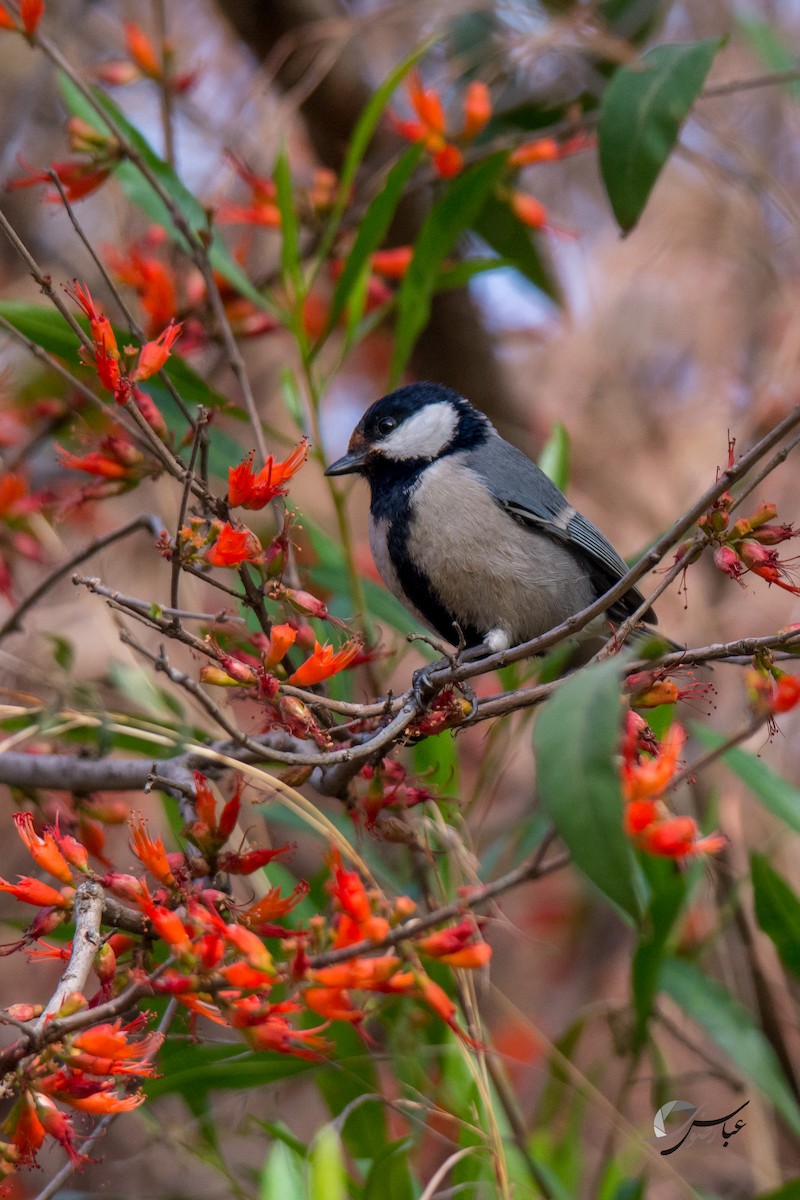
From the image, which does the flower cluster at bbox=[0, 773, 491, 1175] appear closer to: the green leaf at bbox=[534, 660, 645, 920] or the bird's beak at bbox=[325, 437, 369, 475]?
the green leaf at bbox=[534, 660, 645, 920]

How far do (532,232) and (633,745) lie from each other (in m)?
2.57

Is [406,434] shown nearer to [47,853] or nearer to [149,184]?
[149,184]

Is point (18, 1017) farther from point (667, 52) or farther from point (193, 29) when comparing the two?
point (193, 29)

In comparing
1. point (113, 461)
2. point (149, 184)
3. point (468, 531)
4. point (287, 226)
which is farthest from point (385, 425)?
point (113, 461)

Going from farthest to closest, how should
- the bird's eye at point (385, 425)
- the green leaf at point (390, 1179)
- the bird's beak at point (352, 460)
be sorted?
the bird's eye at point (385, 425), the bird's beak at point (352, 460), the green leaf at point (390, 1179)

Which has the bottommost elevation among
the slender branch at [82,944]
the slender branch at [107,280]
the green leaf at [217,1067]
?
the green leaf at [217,1067]

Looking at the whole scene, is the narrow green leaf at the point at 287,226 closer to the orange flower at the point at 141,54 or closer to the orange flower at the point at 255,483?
the orange flower at the point at 141,54

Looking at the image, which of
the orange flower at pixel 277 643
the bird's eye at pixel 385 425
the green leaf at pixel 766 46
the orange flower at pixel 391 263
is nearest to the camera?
the orange flower at pixel 277 643

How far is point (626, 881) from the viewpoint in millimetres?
1263

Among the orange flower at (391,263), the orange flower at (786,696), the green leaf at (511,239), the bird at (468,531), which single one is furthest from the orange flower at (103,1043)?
the green leaf at (511,239)

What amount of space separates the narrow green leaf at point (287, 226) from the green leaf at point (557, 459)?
2.54 ft

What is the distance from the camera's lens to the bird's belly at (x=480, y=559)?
8.80 feet

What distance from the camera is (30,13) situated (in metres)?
2.34

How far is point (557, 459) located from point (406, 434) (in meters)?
0.39
